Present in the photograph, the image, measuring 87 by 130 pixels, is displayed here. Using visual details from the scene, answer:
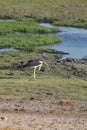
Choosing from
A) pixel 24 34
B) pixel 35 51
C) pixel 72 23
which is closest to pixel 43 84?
pixel 35 51

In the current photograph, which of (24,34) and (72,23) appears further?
(72,23)

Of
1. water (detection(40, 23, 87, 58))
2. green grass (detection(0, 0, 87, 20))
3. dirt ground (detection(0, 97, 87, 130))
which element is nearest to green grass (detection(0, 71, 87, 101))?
dirt ground (detection(0, 97, 87, 130))

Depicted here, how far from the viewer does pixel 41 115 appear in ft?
56.5

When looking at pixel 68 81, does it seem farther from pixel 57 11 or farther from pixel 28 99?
pixel 57 11

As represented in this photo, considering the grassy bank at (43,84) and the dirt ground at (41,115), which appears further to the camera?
the grassy bank at (43,84)

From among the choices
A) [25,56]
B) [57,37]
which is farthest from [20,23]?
[25,56]

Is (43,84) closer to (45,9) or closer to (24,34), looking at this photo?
(24,34)

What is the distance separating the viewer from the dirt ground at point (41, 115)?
1545 centimetres

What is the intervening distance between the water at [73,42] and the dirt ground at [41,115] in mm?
13884

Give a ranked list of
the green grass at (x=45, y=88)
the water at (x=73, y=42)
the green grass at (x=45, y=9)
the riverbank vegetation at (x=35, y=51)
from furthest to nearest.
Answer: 1. the green grass at (x=45, y=9)
2. the water at (x=73, y=42)
3. the riverbank vegetation at (x=35, y=51)
4. the green grass at (x=45, y=88)

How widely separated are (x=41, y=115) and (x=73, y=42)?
20.6m

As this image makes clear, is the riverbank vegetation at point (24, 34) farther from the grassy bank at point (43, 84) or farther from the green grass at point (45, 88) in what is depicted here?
the green grass at point (45, 88)

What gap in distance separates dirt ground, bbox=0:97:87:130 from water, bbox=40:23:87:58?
13884mm

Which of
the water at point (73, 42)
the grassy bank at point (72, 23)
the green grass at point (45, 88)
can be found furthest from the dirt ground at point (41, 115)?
the grassy bank at point (72, 23)
